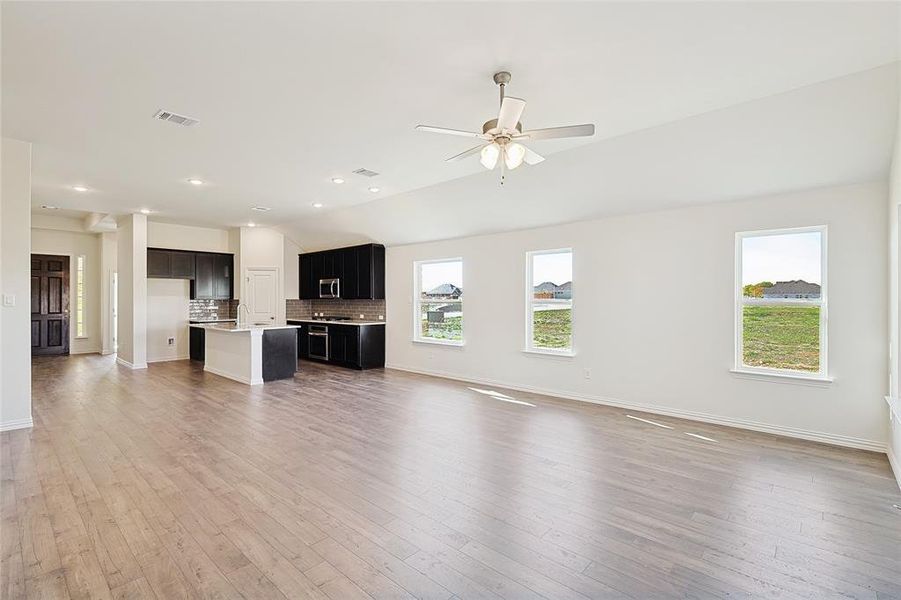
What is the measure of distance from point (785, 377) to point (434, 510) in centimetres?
371

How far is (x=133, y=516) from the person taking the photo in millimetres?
2633

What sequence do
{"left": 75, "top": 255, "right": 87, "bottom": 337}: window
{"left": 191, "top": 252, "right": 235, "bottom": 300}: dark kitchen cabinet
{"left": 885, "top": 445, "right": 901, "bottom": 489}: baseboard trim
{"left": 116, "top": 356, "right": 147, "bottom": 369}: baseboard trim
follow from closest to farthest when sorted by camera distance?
1. {"left": 885, "top": 445, "right": 901, "bottom": 489}: baseboard trim
2. {"left": 116, "top": 356, "right": 147, "bottom": 369}: baseboard trim
3. {"left": 191, "top": 252, "right": 235, "bottom": 300}: dark kitchen cabinet
4. {"left": 75, "top": 255, "right": 87, "bottom": 337}: window

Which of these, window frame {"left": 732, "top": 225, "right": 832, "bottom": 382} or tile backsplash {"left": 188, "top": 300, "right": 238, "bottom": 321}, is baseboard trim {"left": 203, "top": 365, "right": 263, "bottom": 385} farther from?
window frame {"left": 732, "top": 225, "right": 832, "bottom": 382}

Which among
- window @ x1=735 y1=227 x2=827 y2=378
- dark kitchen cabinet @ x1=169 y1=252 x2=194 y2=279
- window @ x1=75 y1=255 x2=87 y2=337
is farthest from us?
window @ x1=75 y1=255 x2=87 y2=337

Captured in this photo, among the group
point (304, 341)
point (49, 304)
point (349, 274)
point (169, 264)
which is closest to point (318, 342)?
point (304, 341)

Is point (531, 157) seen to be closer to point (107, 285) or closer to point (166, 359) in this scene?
point (166, 359)

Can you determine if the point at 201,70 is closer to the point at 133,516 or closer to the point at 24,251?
the point at 133,516

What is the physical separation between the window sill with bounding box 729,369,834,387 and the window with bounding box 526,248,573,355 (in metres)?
1.95

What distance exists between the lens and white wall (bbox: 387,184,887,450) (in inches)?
154

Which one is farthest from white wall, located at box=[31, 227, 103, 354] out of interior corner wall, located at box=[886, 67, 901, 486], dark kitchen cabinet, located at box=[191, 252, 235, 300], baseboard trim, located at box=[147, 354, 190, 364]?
interior corner wall, located at box=[886, 67, 901, 486]

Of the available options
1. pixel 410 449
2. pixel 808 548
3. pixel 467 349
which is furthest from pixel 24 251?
pixel 808 548

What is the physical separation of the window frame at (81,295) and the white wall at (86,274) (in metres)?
0.02

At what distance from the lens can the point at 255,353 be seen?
6.79 m

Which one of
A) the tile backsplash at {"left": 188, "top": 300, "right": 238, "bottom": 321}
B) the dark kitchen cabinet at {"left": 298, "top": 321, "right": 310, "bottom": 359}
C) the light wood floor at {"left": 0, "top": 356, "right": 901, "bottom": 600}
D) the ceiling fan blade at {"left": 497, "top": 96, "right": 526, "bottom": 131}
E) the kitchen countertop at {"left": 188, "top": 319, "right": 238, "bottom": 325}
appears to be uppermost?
the ceiling fan blade at {"left": 497, "top": 96, "right": 526, "bottom": 131}
